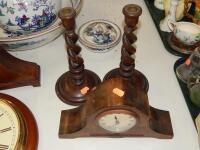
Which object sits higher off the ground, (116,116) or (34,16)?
(34,16)

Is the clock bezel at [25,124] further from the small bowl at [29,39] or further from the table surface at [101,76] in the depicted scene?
the small bowl at [29,39]

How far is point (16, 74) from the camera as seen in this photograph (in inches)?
30.5

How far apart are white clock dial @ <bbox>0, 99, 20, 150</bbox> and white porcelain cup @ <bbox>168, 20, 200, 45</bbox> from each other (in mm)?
455

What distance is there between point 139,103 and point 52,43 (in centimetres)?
37

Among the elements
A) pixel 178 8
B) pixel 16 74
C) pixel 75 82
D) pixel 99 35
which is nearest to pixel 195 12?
pixel 178 8

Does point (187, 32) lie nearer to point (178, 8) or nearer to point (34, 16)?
point (178, 8)

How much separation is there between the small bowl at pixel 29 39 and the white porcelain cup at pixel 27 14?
2cm

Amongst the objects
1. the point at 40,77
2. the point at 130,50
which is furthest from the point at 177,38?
the point at 40,77

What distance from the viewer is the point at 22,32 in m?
0.77

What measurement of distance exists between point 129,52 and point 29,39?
258 millimetres

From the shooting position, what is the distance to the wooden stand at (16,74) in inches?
30.2

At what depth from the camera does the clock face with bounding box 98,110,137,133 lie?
621 mm

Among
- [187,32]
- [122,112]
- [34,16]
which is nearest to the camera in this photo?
[122,112]

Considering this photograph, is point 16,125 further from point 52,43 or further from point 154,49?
point 154,49
